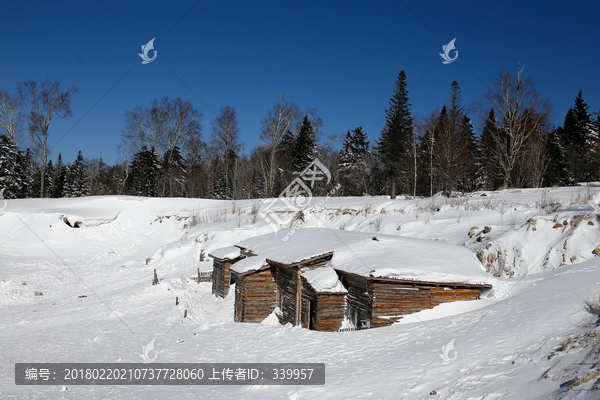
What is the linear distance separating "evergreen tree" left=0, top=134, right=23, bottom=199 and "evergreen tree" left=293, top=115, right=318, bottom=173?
33028mm

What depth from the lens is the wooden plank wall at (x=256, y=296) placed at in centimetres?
1561

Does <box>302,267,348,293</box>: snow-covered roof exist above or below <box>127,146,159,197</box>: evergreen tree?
below

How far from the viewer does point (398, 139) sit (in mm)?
38844

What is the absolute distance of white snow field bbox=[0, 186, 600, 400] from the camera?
6.72m

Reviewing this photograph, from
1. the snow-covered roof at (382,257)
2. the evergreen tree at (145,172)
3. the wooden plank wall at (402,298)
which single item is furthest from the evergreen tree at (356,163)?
the wooden plank wall at (402,298)

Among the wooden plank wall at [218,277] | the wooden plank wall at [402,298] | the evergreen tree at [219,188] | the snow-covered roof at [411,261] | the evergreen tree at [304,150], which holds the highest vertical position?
the evergreen tree at [304,150]

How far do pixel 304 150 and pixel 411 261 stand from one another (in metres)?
34.7

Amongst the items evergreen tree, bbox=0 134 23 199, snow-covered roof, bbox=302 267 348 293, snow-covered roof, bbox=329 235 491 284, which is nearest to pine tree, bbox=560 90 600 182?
snow-covered roof, bbox=329 235 491 284

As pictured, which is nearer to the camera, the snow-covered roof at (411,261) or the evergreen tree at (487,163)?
the snow-covered roof at (411,261)

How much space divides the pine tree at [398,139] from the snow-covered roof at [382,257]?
24.5 meters

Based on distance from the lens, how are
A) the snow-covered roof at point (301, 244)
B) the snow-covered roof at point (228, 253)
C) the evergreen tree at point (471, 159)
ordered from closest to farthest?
the snow-covered roof at point (301, 244) → the snow-covered roof at point (228, 253) → the evergreen tree at point (471, 159)

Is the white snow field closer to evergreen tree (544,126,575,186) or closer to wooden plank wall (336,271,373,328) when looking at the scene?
wooden plank wall (336,271,373,328)

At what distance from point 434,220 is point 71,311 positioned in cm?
2020

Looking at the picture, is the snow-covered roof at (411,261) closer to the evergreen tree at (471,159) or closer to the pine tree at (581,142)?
the evergreen tree at (471,159)
